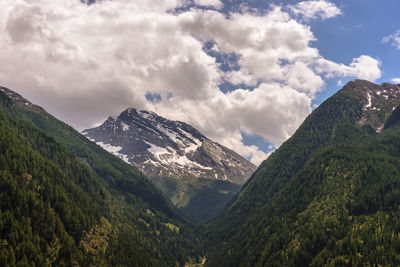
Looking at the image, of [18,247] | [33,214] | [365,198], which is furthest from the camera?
[365,198]

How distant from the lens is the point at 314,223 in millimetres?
180375

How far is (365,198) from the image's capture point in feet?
603

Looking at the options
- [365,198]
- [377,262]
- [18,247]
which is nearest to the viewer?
[18,247]

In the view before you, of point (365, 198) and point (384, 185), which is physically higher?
point (384, 185)

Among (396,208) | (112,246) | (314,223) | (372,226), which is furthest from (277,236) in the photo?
(112,246)

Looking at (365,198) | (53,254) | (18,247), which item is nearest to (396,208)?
(365,198)

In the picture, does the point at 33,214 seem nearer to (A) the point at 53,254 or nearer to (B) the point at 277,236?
(A) the point at 53,254

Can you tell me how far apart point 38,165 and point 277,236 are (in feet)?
569

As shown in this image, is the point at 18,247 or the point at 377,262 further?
the point at 377,262

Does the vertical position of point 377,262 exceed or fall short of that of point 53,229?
it exceeds it

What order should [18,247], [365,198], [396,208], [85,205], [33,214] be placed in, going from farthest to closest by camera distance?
[85,205] → [365,198] → [396,208] → [33,214] → [18,247]

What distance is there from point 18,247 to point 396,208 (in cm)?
20826

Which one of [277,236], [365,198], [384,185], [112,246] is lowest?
[112,246]

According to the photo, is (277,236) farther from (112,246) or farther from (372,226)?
(112,246)
